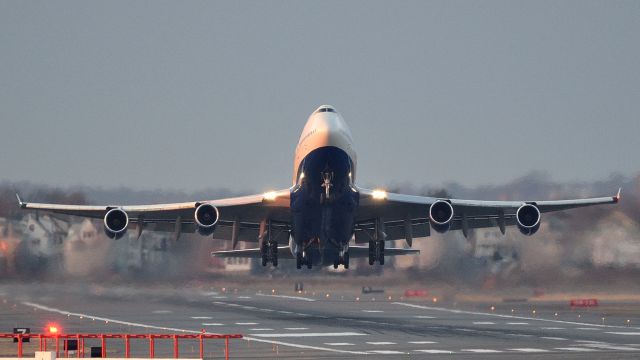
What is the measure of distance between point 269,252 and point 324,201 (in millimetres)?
8776

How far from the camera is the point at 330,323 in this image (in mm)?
66688

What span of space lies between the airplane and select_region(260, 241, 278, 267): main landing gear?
0.15 feet

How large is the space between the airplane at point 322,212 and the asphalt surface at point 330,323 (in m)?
4.57

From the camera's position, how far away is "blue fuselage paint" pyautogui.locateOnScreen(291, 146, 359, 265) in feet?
147

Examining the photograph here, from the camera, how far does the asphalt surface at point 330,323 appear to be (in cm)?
5131

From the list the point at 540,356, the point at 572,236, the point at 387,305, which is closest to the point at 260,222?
the point at 540,356

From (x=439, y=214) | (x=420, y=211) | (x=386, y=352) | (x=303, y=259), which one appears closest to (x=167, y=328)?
(x=303, y=259)

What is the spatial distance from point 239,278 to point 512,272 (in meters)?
16.4

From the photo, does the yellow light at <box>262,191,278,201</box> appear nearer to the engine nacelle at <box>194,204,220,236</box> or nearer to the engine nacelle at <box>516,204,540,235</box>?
the engine nacelle at <box>194,204,220,236</box>

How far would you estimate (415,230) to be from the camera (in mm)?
57438

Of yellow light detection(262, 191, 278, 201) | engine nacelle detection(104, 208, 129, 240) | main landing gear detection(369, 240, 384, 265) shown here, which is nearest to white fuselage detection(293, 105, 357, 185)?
yellow light detection(262, 191, 278, 201)

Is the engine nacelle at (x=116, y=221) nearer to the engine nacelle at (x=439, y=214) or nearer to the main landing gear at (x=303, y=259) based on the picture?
the main landing gear at (x=303, y=259)

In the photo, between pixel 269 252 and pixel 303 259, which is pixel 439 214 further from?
pixel 269 252

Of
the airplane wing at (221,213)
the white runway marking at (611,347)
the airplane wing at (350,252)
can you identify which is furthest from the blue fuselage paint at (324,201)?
the white runway marking at (611,347)
